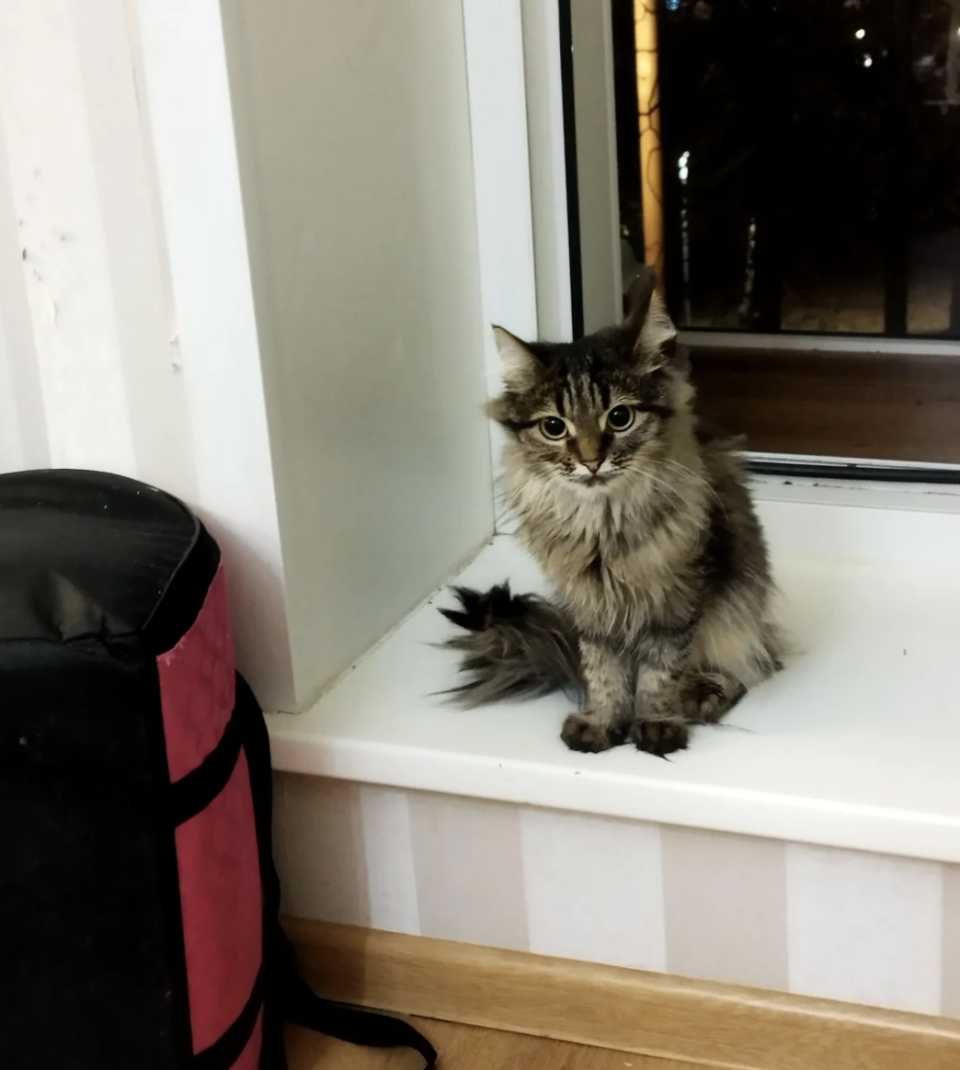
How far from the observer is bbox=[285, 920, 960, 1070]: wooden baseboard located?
1.00 metres

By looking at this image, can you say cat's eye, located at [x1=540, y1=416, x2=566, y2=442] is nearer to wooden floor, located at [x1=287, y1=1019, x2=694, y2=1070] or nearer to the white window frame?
the white window frame

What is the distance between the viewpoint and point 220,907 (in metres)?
0.94

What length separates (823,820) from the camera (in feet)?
3.11

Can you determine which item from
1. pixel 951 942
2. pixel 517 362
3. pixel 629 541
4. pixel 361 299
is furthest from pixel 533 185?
pixel 951 942

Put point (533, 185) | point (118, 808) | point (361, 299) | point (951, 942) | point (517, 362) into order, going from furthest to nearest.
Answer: point (533, 185), point (361, 299), point (517, 362), point (951, 942), point (118, 808)

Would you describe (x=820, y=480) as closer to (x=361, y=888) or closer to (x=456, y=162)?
(x=456, y=162)

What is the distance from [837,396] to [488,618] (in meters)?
0.68

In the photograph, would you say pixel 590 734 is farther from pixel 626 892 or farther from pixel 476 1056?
pixel 476 1056

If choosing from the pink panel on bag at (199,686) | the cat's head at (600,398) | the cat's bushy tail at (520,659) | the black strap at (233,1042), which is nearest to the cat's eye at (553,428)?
the cat's head at (600,398)

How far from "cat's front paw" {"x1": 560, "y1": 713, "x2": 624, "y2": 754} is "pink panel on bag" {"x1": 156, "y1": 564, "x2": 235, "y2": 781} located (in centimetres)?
31

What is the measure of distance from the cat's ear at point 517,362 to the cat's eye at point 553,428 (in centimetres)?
4

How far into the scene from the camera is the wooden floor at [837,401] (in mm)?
1521

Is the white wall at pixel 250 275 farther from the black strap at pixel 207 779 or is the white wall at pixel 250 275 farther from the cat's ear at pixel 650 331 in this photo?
the cat's ear at pixel 650 331

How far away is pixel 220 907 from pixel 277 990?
0.22 meters
